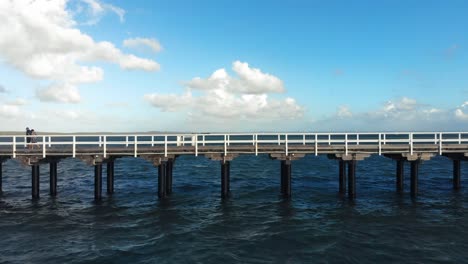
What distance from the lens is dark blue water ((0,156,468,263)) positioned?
44.4 ft

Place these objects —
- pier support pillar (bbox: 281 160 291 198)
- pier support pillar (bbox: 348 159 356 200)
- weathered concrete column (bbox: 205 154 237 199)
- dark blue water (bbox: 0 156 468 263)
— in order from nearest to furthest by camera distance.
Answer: dark blue water (bbox: 0 156 468 263), weathered concrete column (bbox: 205 154 237 199), pier support pillar (bbox: 348 159 356 200), pier support pillar (bbox: 281 160 291 198)

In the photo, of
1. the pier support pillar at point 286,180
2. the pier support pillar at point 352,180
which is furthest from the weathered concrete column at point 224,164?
the pier support pillar at point 352,180

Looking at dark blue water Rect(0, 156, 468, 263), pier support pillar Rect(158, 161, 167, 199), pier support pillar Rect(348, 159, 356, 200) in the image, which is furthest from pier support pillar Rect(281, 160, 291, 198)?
pier support pillar Rect(158, 161, 167, 199)

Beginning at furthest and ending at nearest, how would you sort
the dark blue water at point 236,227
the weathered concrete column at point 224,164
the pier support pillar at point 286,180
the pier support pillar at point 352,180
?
1. the pier support pillar at point 286,180
2. the pier support pillar at point 352,180
3. the weathered concrete column at point 224,164
4. the dark blue water at point 236,227

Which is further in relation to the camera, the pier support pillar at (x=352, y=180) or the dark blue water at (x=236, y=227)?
the pier support pillar at (x=352, y=180)

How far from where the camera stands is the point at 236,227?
56.5 ft

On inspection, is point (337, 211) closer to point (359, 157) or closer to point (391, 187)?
point (359, 157)

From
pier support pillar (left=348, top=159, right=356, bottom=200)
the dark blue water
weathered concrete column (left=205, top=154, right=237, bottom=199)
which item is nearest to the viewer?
the dark blue water

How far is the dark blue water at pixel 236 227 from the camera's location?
1353 cm

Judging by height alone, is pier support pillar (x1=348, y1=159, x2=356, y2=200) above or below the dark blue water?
above

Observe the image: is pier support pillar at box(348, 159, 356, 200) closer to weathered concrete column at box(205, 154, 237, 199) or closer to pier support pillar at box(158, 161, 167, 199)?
weathered concrete column at box(205, 154, 237, 199)

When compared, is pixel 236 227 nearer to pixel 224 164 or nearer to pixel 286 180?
pixel 224 164

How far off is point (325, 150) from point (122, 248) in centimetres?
1423

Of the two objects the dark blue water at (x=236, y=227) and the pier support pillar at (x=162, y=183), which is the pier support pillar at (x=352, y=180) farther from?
the pier support pillar at (x=162, y=183)
